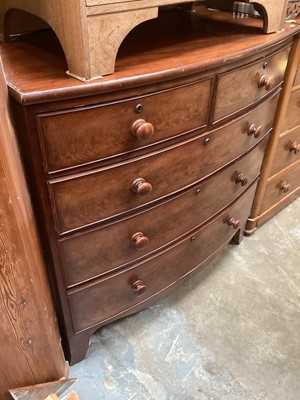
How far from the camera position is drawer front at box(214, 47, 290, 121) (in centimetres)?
99

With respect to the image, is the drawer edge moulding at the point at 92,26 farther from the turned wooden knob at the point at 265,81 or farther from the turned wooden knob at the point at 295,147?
the turned wooden knob at the point at 295,147

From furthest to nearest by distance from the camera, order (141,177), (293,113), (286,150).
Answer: (286,150), (293,113), (141,177)

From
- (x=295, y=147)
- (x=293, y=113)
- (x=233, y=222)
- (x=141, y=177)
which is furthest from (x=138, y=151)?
(x=295, y=147)

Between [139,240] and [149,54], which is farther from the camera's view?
[139,240]

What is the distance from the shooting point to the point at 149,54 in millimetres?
910

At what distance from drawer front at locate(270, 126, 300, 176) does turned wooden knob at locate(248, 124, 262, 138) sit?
0.37 metres

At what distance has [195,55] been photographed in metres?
0.91

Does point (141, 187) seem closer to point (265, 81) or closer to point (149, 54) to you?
point (149, 54)

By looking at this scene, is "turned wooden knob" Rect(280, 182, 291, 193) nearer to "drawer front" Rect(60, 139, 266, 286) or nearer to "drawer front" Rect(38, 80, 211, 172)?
"drawer front" Rect(60, 139, 266, 286)

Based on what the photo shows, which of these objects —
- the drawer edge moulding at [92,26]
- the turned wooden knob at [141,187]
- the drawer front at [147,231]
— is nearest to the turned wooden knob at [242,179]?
the drawer front at [147,231]

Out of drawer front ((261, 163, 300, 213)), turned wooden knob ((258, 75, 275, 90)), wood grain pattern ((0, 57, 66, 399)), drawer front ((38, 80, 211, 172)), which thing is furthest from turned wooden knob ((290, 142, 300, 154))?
wood grain pattern ((0, 57, 66, 399))

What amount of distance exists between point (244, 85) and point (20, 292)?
846mm

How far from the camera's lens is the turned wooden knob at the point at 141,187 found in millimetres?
904

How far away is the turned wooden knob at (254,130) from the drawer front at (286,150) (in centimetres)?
37
